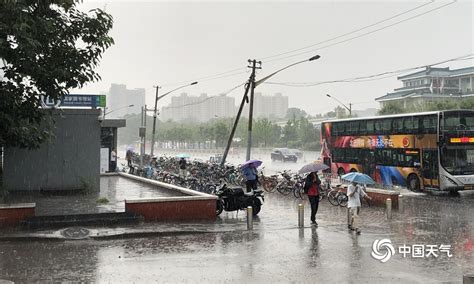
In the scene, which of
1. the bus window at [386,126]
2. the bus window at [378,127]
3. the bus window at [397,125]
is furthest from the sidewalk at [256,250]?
the bus window at [378,127]

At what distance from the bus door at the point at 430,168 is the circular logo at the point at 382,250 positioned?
1173cm

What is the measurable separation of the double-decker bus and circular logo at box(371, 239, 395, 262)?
462 inches

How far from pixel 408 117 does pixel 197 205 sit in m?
13.4

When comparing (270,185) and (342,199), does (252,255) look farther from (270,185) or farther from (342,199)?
(270,185)

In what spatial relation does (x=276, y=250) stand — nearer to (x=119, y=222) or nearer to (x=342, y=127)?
(x=119, y=222)

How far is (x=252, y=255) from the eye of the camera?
32.3 feet

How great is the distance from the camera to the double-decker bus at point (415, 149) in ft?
70.6

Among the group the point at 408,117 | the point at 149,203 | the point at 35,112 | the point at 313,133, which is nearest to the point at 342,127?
the point at 408,117

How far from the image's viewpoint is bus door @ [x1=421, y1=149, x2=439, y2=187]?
2180cm

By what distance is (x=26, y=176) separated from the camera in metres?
17.8

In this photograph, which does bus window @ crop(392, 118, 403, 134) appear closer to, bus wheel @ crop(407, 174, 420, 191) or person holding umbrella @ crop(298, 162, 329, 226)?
bus wheel @ crop(407, 174, 420, 191)

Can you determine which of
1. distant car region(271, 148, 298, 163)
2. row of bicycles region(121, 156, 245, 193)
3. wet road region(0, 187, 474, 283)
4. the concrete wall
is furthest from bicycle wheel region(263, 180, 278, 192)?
distant car region(271, 148, 298, 163)


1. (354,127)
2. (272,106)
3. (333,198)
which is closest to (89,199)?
(333,198)

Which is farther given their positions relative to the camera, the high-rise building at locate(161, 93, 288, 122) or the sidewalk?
the high-rise building at locate(161, 93, 288, 122)
